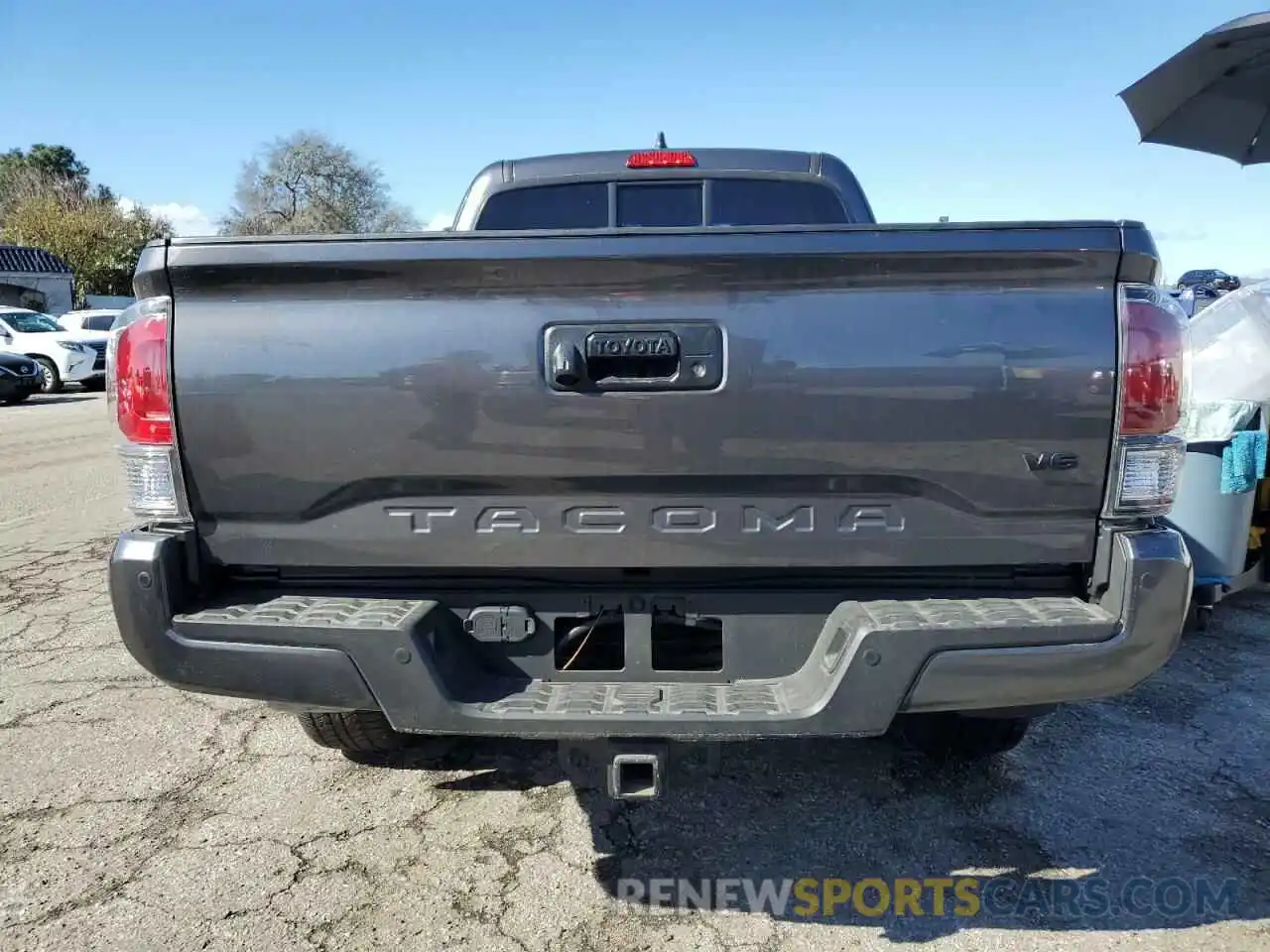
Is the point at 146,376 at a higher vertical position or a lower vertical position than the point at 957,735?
higher

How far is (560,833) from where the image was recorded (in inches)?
115

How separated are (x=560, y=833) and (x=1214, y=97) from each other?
313 inches

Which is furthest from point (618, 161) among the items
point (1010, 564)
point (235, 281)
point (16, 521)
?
point (16, 521)

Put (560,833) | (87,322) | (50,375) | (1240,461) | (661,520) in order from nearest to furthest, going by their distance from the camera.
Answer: (661,520) → (560,833) → (1240,461) → (50,375) → (87,322)

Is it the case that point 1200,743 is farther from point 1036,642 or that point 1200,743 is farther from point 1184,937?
point 1036,642

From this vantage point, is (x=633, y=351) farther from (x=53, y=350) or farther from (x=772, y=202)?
(x=53, y=350)

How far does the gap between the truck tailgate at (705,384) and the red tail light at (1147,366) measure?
4 cm

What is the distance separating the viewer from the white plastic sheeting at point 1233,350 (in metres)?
4.91

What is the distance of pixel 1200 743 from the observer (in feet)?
11.7

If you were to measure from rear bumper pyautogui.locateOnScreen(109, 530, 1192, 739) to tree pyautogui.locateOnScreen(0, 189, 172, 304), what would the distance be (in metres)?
43.9

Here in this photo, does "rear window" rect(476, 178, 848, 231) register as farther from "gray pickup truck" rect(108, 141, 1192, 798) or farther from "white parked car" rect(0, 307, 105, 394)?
"white parked car" rect(0, 307, 105, 394)

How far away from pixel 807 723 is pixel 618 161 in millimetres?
2875

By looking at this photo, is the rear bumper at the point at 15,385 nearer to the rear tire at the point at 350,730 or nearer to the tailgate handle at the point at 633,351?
the rear tire at the point at 350,730

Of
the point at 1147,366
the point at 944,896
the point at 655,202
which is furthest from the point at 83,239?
the point at 1147,366
